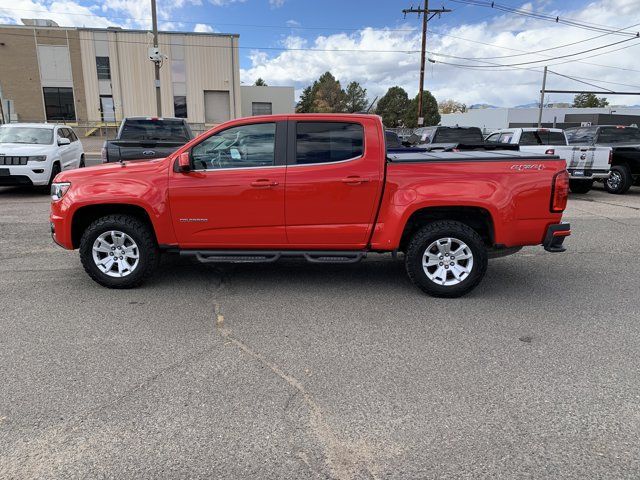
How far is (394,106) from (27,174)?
71.1 m

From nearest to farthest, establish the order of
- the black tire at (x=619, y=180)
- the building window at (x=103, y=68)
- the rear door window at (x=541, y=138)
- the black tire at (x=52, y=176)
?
the black tire at (x=52, y=176) < the black tire at (x=619, y=180) < the rear door window at (x=541, y=138) < the building window at (x=103, y=68)

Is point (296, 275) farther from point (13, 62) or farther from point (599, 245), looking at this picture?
point (13, 62)

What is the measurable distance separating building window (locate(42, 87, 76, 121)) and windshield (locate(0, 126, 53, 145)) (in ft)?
109

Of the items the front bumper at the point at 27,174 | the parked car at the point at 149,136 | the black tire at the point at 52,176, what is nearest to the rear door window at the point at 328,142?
the parked car at the point at 149,136

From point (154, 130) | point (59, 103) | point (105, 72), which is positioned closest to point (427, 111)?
point (105, 72)

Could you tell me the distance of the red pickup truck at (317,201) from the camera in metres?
5.04

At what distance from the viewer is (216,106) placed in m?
44.4

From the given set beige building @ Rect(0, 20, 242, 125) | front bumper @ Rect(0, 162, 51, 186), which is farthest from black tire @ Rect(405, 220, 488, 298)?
beige building @ Rect(0, 20, 242, 125)

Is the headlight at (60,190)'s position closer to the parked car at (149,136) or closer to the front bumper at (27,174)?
the parked car at (149,136)

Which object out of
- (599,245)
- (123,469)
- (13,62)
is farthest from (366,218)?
(13,62)

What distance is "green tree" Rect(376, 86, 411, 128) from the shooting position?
253ft

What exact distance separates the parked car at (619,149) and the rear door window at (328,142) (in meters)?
11.1

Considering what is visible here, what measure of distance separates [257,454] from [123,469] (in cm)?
70

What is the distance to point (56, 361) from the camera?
3775mm
